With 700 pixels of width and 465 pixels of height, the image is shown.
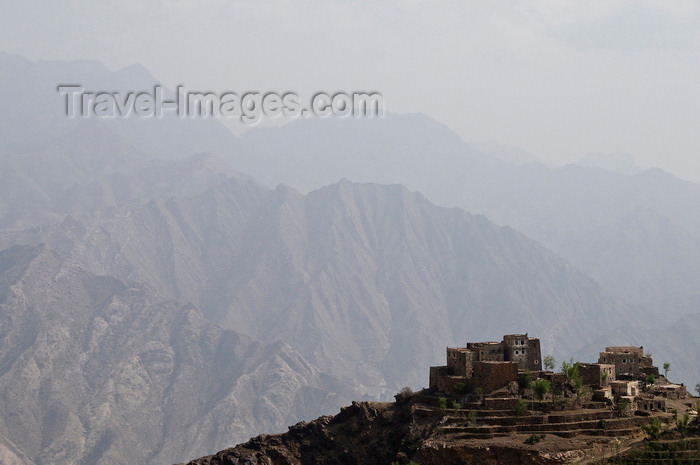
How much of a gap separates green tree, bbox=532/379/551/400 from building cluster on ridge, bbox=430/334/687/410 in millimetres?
3989

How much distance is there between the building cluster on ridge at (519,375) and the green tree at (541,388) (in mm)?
3989

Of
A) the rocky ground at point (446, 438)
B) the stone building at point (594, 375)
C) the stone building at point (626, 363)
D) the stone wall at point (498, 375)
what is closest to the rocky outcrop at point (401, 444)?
the rocky ground at point (446, 438)

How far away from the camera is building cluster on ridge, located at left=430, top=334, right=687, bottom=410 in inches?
5241

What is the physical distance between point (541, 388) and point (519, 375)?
801 cm

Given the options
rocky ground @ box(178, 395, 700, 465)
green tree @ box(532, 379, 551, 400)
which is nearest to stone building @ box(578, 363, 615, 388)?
rocky ground @ box(178, 395, 700, 465)

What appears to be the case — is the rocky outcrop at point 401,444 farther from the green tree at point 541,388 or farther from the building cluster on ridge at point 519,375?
the building cluster on ridge at point 519,375

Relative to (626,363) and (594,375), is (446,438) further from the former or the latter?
(626,363)

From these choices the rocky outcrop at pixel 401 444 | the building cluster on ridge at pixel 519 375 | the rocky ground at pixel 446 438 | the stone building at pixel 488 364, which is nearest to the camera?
the rocky outcrop at pixel 401 444

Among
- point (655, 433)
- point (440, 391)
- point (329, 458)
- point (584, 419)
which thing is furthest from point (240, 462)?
point (655, 433)

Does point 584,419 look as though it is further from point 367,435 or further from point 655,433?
point 367,435

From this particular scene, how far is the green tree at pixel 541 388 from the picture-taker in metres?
128

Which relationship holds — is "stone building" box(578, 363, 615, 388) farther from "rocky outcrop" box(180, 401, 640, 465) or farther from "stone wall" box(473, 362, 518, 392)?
"rocky outcrop" box(180, 401, 640, 465)

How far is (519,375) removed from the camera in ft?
444

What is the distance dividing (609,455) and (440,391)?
34.2 metres
